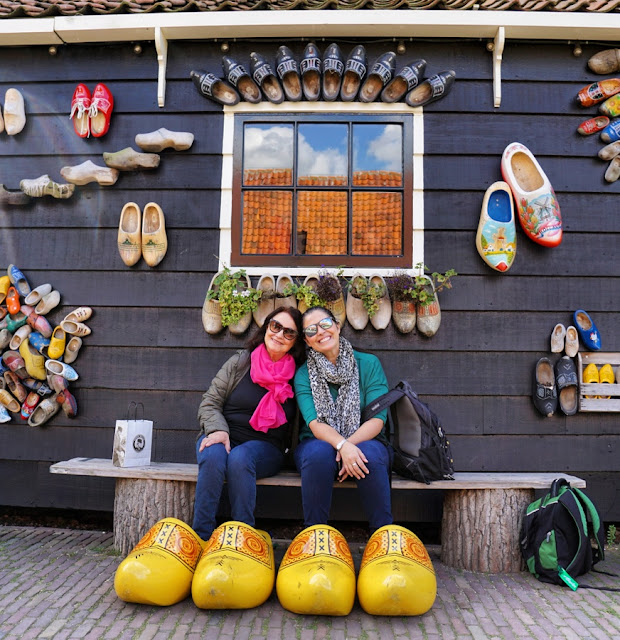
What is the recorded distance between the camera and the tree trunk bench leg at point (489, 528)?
8.11 ft

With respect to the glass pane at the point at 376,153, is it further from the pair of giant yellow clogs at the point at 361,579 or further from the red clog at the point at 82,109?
the pair of giant yellow clogs at the point at 361,579

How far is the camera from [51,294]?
3141 millimetres

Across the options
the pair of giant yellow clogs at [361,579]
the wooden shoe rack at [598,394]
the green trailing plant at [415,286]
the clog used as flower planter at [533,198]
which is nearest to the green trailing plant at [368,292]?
the green trailing plant at [415,286]

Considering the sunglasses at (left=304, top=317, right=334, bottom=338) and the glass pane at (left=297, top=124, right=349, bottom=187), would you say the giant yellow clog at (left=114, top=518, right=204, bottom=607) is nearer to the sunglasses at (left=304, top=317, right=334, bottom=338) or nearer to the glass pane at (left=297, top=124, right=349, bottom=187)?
the sunglasses at (left=304, top=317, right=334, bottom=338)

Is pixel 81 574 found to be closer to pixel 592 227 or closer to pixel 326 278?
pixel 326 278

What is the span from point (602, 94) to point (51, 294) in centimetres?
347

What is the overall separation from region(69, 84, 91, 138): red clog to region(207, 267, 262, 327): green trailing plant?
4.17 ft

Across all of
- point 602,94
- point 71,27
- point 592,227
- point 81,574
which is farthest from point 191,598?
point 602,94

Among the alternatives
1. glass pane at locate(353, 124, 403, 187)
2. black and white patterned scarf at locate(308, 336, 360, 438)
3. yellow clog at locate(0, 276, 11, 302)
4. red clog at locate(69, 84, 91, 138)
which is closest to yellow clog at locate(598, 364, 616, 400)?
black and white patterned scarf at locate(308, 336, 360, 438)

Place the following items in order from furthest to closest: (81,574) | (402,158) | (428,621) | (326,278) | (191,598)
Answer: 1. (402,158)
2. (326,278)
3. (81,574)
4. (191,598)
5. (428,621)

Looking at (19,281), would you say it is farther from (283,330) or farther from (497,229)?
(497,229)

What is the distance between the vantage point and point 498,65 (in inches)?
122

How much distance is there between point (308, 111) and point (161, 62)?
927 mm

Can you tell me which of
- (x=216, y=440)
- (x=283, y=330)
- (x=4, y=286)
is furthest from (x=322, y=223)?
(x=4, y=286)
